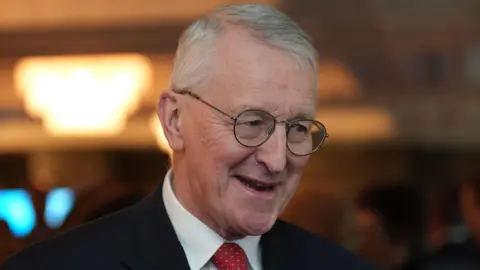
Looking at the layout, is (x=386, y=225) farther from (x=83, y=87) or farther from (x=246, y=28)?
(x=83, y=87)

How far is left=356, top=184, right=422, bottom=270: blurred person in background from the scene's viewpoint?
11.1 feet

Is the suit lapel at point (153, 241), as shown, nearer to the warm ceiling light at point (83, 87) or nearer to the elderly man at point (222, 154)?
the elderly man at point (222, 154)

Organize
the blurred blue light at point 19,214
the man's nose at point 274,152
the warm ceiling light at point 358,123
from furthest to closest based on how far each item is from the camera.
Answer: the warm ceiling light at point 358,123 → the blurred blue light at point 19,214 → the man's nose at point 274,152

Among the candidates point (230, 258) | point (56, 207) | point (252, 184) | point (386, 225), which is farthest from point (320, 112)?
point (252, 184)

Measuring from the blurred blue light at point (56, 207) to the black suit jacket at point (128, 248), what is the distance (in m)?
1.17

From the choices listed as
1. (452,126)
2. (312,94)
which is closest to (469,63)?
(452,126)

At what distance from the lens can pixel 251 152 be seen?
1684 mm

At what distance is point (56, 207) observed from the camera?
400 cm

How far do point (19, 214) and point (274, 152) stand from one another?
76.4 inches

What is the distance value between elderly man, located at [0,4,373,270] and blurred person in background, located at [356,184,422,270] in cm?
143

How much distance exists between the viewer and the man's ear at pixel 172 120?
1799 millimetres

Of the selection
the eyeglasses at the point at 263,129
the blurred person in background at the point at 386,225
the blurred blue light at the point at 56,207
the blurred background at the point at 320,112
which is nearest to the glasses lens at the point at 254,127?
the eyeglasses at the point at 263,129

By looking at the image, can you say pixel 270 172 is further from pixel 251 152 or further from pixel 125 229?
pixel 125 229

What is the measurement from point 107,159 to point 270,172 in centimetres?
990
